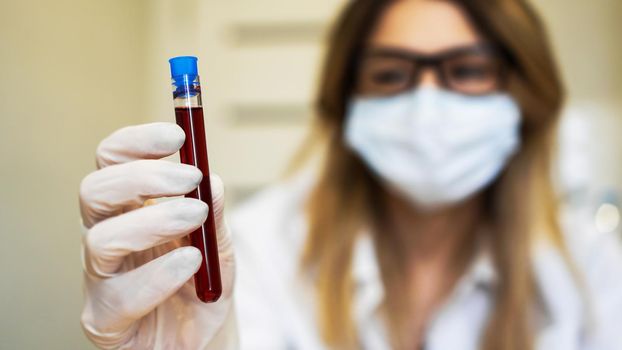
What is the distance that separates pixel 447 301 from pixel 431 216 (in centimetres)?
16

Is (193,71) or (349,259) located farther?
(349,259)

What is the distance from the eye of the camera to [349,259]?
879 millimetres

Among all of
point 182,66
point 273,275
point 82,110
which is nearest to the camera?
point 182,66

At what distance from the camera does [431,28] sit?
804 mm

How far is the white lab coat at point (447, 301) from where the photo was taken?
2.64 feet

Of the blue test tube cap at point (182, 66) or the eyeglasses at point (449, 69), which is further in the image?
the eyeglasses at point (449, 69)

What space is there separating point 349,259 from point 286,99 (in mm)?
724

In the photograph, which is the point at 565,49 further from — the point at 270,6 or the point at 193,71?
the point at 193,71

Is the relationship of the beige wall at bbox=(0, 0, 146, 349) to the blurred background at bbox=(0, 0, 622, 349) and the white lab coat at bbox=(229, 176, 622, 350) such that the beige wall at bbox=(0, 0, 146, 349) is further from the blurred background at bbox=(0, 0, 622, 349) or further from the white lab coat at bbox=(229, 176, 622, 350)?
the white lab coat at bbox=(229, 176, 622, 350)

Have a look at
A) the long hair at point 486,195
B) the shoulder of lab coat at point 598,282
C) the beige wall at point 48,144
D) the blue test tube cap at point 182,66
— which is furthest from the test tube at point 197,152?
the shoulder of lab coat at point 598,282

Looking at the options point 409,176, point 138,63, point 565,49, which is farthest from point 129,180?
point 565,49

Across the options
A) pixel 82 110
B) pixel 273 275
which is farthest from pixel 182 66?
pixel 273 275

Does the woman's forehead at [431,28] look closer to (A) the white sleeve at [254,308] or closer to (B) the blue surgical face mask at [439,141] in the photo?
(B) the blue surgical face mask at [439,141]

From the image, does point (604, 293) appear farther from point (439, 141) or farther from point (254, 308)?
point (254, 308)
